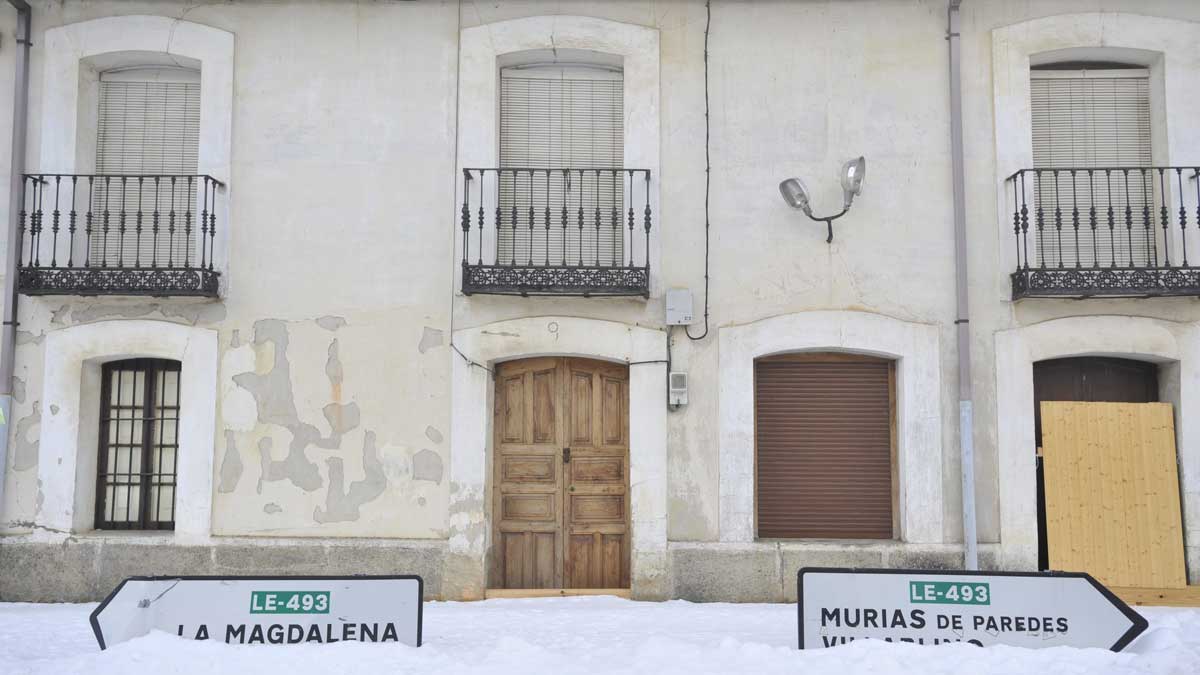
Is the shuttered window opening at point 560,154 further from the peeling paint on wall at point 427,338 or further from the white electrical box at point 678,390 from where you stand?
the white electrical box at point 678,390

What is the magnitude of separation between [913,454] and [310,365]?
5691 mm

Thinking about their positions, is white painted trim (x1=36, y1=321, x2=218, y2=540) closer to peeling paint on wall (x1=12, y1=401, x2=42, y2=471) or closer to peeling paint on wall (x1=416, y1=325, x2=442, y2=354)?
peeling paint on wall (x1=12, y1=401, x2=42, y2=471)

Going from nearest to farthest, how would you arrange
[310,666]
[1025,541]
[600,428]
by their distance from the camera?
1. [310,666]
2. [1025,541]
3. [600,428]

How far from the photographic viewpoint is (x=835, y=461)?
871cm

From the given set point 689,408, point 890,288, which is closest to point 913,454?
point 890,288

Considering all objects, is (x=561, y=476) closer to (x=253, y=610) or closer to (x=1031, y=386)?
(x=253, y=610)

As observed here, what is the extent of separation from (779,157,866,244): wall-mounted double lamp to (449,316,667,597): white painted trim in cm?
175

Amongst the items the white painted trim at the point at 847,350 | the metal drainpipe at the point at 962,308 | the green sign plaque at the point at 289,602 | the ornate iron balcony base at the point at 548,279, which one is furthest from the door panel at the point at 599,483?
the green sign plaque at the point at 289,602

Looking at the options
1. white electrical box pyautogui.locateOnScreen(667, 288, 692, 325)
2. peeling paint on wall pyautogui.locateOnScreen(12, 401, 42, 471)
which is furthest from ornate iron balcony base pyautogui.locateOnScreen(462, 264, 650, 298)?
peeling paint on wall pyautogui.locateOnScreen(12, 401, 42, 471)

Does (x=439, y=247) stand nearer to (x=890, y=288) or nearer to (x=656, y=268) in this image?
(x=656, y=268)

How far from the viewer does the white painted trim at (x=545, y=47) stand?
28.5 feet

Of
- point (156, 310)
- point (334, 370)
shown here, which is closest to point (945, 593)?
point (334, 370)

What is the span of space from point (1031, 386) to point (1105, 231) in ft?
5.59

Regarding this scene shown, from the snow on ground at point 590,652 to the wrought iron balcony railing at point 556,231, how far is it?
2.97 meters
